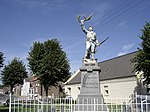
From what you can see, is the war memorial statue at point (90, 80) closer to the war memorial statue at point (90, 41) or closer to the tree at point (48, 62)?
the war memorial statue at point (90, 41)

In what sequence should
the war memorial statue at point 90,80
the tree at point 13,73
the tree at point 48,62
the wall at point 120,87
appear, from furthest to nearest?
the tree at point 13,73 → the tree at point 48,62 → the wall at point 120,87 → the war memorial statue at point 90,80

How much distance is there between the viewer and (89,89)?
12.3m

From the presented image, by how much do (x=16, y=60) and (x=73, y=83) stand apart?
11.9 m

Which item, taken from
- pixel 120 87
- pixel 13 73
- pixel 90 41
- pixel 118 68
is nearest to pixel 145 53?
pixel 90 41

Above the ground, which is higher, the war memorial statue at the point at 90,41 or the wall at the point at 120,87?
the war memorial statue at the point at 90,41

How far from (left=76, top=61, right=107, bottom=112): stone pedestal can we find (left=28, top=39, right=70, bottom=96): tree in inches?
730

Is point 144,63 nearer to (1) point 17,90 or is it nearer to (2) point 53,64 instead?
(2) point 53,64

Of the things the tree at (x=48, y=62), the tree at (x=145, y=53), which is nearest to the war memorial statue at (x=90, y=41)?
the tree at (x=145, y=53)

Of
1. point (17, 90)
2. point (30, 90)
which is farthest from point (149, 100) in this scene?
point (17, 90)

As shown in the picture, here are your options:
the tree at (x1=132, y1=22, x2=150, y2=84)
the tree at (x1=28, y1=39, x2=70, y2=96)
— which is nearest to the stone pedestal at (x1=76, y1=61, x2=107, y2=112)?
the tree at (x1=132, y1=22, x2=150, y2=84)

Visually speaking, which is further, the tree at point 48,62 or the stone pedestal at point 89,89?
the tree at point 48,62

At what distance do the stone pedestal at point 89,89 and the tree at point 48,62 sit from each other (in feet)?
60.9

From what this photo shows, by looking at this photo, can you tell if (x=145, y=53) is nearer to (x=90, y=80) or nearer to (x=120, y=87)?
(x=90, y=80)

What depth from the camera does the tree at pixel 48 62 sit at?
3092 centimetres
